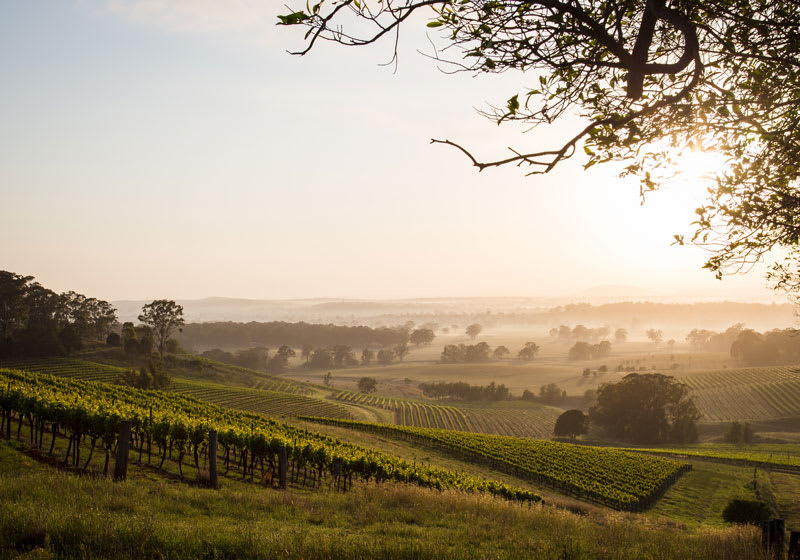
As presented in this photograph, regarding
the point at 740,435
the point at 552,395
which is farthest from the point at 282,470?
the point at 552,395

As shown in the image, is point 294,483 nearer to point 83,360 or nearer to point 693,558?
point 693,558

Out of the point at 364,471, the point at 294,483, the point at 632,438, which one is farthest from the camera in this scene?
the point at 632,438

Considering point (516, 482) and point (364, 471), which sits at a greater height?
point (364, 471)

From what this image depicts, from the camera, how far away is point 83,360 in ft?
276

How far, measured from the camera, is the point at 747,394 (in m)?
104

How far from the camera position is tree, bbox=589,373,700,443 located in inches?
3078

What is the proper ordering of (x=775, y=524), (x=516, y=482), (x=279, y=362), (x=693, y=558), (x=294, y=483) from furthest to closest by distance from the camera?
1. (x=279, y=362)
2. (x=516, y=482)
3. (x=294, y=483)
4. (x=775, y=524)
5. (x=693, y=558)

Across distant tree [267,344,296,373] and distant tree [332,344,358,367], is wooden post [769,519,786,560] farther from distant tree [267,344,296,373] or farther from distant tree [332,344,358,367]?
distant tree [332,344,358,367]

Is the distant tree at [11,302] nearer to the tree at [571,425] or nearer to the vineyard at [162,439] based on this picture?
the vineyard at [162,439]

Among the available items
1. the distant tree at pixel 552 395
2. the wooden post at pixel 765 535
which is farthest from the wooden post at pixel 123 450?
the distant tree at pixel 552 395

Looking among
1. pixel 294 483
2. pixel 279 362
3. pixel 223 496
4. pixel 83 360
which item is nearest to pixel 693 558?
pixel 223 496

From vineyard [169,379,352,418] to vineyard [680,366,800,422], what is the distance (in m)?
79.5

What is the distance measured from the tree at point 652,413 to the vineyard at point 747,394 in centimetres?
2103

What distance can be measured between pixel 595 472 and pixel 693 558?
126 ft
